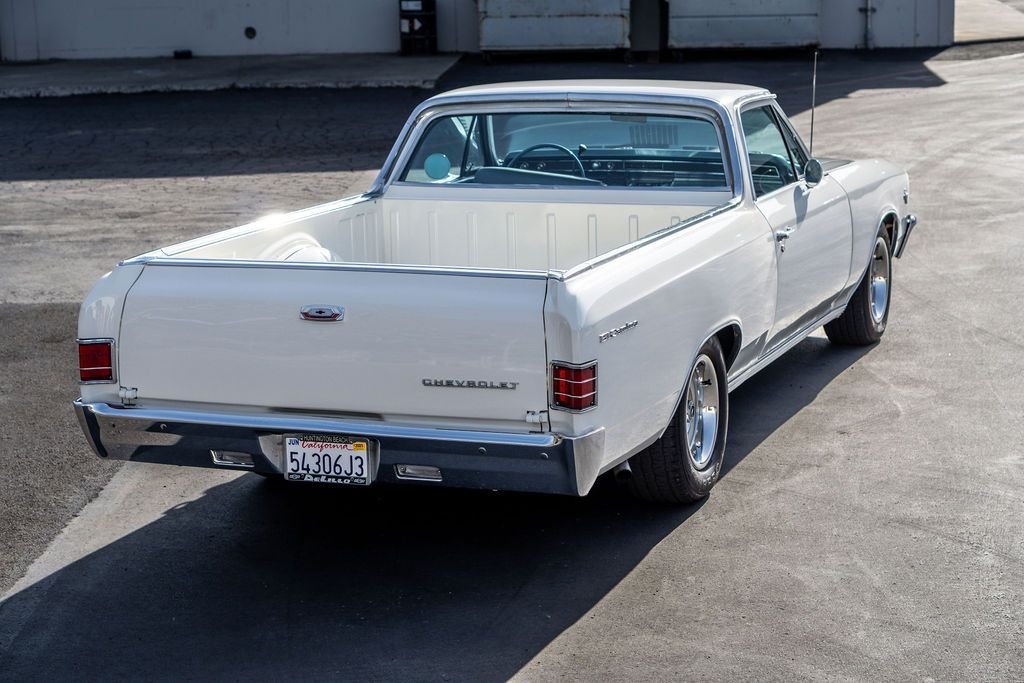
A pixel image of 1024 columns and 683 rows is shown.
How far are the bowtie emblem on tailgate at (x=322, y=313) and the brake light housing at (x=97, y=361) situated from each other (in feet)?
2.63

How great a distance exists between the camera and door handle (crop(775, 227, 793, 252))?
6.56 metres

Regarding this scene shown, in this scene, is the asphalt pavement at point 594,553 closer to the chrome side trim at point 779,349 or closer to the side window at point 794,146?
the chrome side trim at point 779,349

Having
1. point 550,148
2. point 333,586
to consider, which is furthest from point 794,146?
point 333,586

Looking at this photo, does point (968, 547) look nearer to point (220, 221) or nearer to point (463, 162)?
point (463, 162)

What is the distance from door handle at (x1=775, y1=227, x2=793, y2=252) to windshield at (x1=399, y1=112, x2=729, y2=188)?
0.36 metres

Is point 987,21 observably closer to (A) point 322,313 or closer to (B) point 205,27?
(B) point 205,27

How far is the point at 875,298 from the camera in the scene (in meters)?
8.52

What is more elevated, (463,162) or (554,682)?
(463,162)

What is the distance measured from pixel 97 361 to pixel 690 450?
2.37 m

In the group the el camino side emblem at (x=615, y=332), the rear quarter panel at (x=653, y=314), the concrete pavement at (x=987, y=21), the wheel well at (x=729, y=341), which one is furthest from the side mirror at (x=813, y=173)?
the concrete pavement at (x=987, y=21)

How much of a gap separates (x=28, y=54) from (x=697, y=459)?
82.6ft

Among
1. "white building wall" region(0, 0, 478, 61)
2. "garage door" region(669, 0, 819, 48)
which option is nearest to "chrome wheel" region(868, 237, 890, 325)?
"garage door" region(669, 0, 819, 48)

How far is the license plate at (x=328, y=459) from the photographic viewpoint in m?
4.98

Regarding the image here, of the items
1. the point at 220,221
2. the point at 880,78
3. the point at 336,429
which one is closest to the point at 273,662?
the point at 336,429
